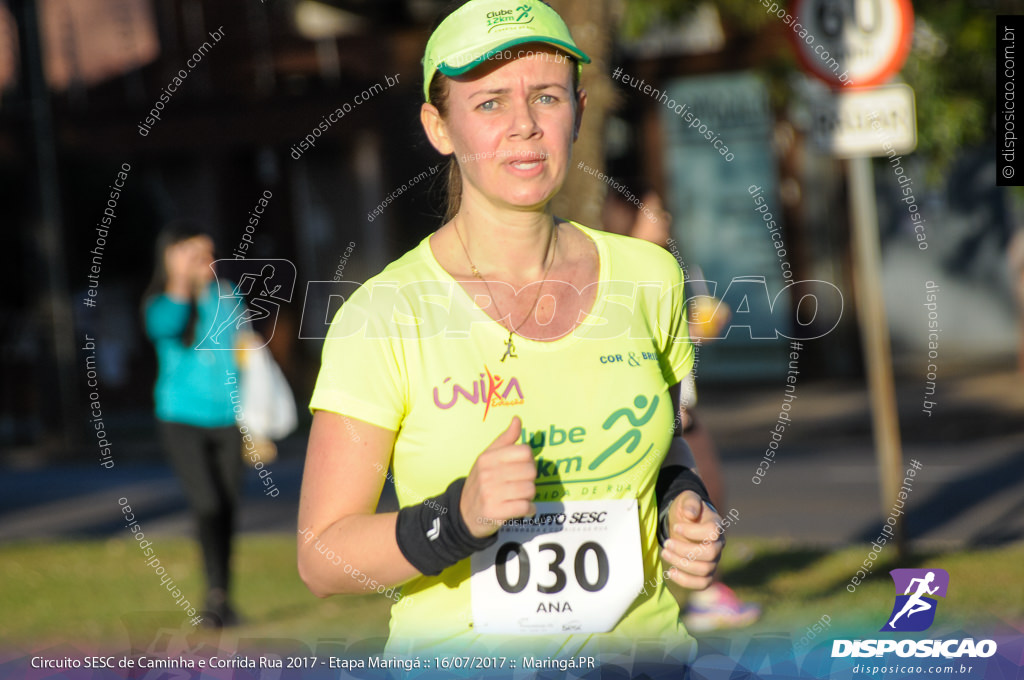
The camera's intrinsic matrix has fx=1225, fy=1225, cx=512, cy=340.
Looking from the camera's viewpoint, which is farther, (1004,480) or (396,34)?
(396,34)

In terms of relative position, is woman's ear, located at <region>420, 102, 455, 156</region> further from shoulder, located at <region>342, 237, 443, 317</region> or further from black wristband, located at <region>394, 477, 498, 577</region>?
black wristband, located at <region>394, 477, 498, 577</region>

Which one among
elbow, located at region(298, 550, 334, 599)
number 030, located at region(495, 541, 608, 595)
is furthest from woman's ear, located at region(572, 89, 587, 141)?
elbow, located at region(298, 550, 334, 599)

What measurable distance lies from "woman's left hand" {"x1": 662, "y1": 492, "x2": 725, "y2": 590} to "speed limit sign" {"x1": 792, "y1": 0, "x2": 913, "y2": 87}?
13.6 ft

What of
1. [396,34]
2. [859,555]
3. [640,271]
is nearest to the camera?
[640,271]

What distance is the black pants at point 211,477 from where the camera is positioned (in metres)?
6.23

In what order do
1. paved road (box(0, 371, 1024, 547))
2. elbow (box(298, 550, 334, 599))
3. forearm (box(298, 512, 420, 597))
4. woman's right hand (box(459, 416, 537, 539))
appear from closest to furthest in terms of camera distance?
woman's right hand (box(459, 416, 537, 539)) → forearm (box(298, 512, 420, 597)) → elbow (box(298, 550, 334, 599)) → paved road (box(0, 371, 1024, 547))

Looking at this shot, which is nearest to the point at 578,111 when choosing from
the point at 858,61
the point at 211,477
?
the point at 858,61

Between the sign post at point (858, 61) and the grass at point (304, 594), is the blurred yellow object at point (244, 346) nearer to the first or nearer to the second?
the grass at point (304, 594)

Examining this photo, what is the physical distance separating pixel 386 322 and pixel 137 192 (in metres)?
16.7

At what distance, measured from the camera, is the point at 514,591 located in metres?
2.19

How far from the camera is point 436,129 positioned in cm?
230

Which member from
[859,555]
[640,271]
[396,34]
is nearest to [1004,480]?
[859,555]

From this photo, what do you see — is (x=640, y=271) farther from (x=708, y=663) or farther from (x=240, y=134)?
(x=240, y=134)

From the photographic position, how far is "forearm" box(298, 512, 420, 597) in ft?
6.63
